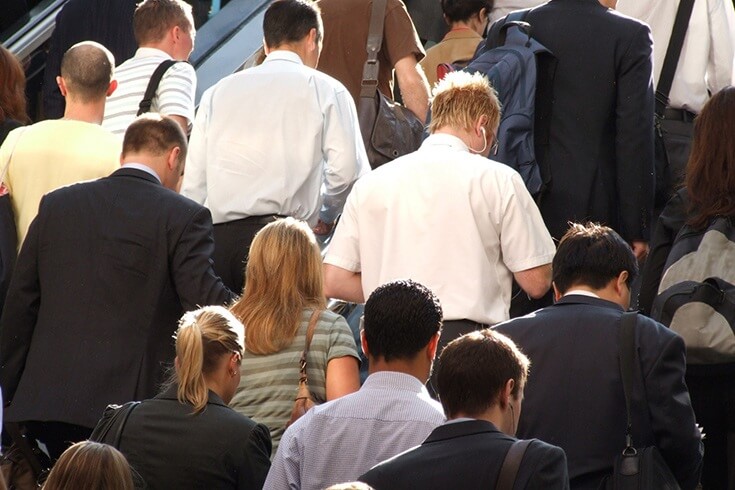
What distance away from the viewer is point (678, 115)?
8.03 meters

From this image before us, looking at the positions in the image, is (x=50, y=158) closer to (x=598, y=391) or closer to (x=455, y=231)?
(x=455, y=231)

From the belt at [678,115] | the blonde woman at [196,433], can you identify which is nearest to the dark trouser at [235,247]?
the blonde woman at [196,433]

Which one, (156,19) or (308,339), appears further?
(156,19)

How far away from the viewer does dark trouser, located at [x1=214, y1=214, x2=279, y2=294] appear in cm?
690

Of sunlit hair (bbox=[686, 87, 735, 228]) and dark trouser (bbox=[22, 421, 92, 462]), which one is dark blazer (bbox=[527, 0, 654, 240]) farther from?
dark trouser (bbox=[22, 421, 92, 462])

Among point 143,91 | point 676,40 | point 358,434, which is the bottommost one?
point 358,434

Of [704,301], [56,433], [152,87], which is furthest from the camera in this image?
[152,87]

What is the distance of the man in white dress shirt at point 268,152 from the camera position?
274 inches

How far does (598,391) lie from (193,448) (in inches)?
52.8

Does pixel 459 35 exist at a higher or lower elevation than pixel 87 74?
lower

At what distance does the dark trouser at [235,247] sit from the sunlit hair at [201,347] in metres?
1.58

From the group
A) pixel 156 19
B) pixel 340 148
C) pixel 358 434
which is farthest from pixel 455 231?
pixel 156 19

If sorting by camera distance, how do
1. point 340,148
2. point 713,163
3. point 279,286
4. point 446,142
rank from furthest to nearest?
point 340,148, point 713,163, point 446,142, point 279,286

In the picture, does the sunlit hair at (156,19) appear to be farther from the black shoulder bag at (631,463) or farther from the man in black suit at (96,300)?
the black shoulder bag at (631,463)
